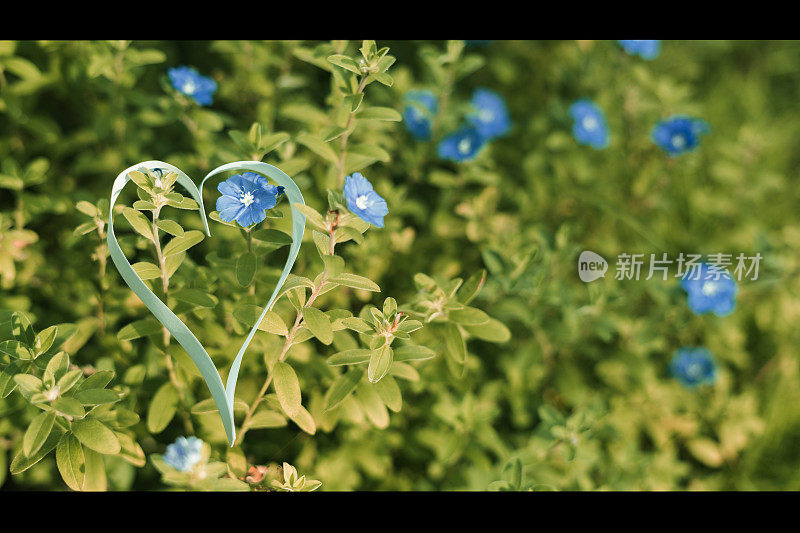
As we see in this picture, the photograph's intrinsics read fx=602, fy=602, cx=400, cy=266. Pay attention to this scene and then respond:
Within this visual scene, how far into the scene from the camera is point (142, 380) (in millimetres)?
2057

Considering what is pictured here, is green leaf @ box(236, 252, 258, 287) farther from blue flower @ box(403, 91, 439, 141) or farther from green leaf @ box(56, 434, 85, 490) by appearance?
blue flower @ box(403, 91, 439, 141)

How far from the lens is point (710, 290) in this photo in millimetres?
2754

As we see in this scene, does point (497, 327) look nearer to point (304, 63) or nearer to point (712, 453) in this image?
point (712, 453)

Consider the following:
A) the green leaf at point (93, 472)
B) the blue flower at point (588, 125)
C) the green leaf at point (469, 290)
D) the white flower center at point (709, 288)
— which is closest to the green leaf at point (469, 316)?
the green leaf at point (469, 290)

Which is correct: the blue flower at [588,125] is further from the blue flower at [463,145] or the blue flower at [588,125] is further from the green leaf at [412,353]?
the green leaf at [412,353]

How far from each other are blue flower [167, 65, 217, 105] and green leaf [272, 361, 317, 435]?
1121 millimetres

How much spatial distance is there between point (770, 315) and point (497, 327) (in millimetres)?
2125

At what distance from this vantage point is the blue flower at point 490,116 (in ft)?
10.3

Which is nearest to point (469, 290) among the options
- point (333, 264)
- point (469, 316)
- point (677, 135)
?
point (469, 316)

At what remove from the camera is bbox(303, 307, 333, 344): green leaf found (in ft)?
5.36

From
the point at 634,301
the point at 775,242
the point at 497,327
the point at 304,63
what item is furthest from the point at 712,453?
the point at 304,63

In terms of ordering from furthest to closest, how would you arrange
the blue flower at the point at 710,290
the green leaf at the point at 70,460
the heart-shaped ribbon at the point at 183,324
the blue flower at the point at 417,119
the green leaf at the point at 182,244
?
the blue flower at the point at 417,119
the blue flower at the point at 710,290
the green leaf at the point at 182,244
the green leaf at the point at 70,460
the heart-shaped ribbon at the point at 183,324

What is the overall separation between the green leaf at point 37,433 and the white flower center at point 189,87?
1.25 metres

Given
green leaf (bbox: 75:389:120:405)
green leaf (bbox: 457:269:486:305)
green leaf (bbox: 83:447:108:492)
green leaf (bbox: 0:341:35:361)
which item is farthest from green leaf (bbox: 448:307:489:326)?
green leaf (bbox: 0:341:35:361)
